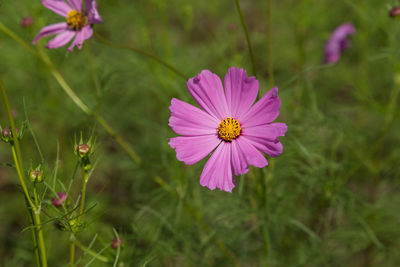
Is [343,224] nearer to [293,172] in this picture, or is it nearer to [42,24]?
[293,172]

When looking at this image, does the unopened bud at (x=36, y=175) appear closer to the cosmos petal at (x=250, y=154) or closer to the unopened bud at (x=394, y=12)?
the cosmos petal at (x=250, y=154)

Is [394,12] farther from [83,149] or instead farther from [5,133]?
[5,133]

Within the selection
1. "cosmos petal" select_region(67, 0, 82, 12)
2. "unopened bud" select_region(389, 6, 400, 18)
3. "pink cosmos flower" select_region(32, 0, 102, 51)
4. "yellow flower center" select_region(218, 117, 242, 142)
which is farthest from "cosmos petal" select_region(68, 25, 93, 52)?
"unopened bud" select_region(389, 6, 400, 18)

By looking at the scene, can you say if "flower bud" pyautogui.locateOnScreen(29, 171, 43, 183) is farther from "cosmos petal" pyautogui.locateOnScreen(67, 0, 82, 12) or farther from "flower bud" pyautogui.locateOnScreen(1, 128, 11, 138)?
"cosmos petal" pyautogui.locateOnScreen(67, 0, 82, 12)

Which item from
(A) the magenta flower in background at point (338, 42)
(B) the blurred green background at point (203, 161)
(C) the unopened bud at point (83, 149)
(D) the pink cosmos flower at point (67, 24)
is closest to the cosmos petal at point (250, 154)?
(B) the blurred green background at point (203, 161)

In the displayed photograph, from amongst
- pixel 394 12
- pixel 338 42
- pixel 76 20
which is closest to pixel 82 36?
pixel 76 20

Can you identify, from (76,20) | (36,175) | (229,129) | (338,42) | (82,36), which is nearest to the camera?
(36,175)
